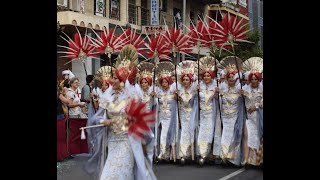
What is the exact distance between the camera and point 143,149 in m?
6.22

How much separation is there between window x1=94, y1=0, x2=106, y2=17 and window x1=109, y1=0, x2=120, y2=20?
333 mm

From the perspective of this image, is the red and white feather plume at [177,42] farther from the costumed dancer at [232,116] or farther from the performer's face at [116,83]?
the performer's face at [116,83]

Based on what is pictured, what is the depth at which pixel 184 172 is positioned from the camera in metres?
9.21

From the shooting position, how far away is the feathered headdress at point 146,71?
33.2 feet

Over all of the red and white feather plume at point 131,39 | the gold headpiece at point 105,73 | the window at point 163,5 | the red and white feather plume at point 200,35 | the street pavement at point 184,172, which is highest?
the window at point 163,5

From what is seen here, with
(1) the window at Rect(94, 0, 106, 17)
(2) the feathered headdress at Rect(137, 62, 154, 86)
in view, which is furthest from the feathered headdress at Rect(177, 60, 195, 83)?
(1) the window at Rect(94, 0, 106, 17)

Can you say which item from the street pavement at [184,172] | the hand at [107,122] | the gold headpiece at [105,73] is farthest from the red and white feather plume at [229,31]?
the hand at [107,122]

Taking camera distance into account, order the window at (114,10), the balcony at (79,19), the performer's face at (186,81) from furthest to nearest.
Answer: the window at (114,10) → the balcony at (79,19) → the performer's face at (186,81)

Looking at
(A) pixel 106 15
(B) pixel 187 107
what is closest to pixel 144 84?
(B) pixel 187 107

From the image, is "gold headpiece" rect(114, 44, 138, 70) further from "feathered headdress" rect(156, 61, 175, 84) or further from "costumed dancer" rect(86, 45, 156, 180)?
"feathered headdress" rect(156, 61, 175, 84)

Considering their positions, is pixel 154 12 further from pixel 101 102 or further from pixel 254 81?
pixel 101 102
